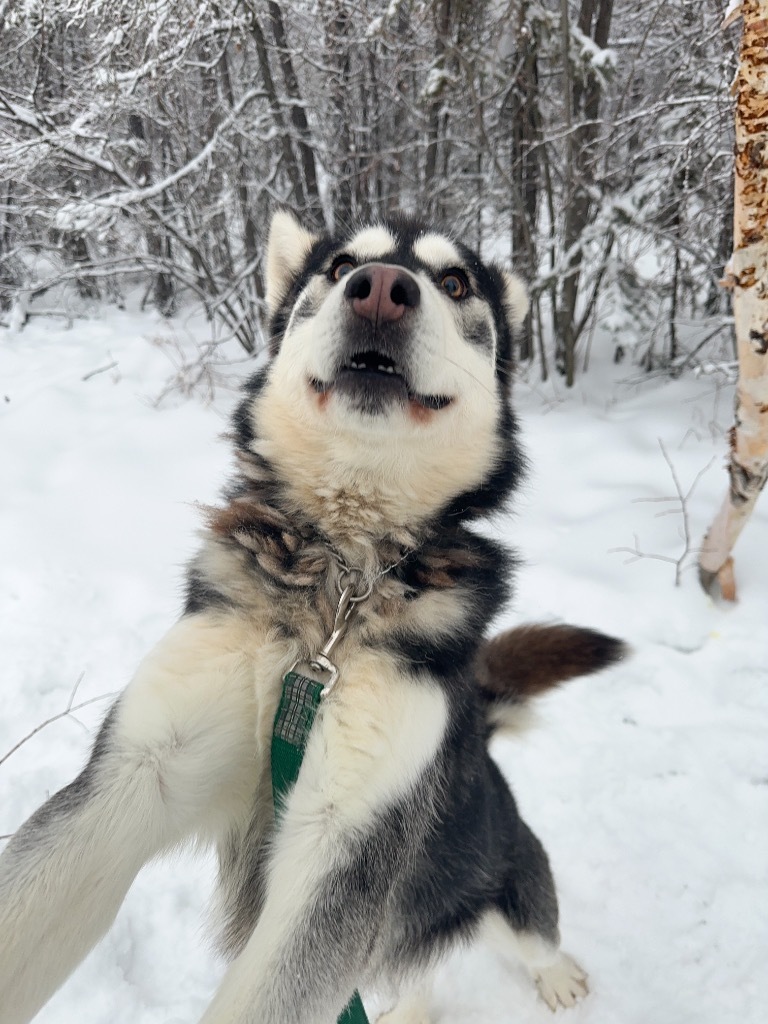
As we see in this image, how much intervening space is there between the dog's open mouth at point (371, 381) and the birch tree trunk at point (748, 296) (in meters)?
1.86

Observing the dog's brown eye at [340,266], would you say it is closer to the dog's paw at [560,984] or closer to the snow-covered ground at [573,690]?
the snow-covered ground at [573,690]

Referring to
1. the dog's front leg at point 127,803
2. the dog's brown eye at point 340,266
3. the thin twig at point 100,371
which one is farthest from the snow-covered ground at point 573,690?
the dog's brown eye at point 340,266

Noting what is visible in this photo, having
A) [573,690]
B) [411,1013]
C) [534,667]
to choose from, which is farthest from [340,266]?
[411,1013]

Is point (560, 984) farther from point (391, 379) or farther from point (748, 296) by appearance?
point (748, 296)

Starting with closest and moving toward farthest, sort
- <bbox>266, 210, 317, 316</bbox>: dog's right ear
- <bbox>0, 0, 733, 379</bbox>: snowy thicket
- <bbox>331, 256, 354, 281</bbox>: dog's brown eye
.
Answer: <bbox>331, 256, 354, 281</bbox>: dog's brown eye, <bbox>266, 210, 317, 316</bbox>: dog's right ear, <bbox>0, 0, 733, 379</bbox>: snowy thicket

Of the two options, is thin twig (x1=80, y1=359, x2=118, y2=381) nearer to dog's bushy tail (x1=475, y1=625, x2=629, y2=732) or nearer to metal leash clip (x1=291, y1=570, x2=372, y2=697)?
dog's bushy tail (x1=475, y1=625, x2=629, y2=732)

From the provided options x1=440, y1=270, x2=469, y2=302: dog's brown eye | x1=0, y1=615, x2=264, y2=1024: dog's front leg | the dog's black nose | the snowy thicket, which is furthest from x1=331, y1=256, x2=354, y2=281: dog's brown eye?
the snowy thicket

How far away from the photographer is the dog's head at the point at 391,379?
1.50 m

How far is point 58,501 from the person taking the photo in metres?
4.33

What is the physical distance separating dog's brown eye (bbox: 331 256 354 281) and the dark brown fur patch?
1306 millimetres

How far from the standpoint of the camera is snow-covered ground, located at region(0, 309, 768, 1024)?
2.07 metres

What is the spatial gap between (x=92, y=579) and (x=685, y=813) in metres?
3.31

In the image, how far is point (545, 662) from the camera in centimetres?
213

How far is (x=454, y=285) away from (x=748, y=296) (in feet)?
4.90
